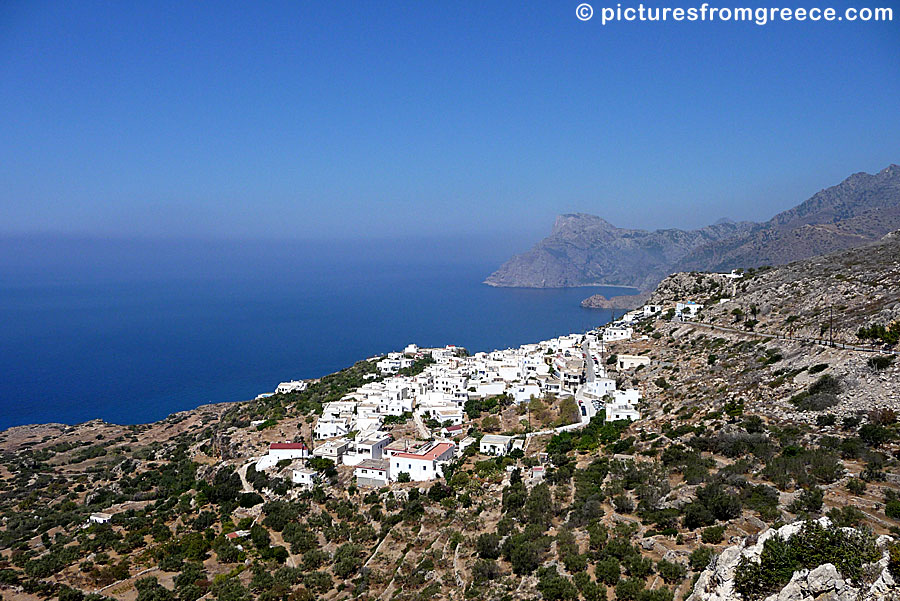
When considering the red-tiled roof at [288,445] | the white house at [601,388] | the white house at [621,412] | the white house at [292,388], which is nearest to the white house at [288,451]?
the red-tiled roof at [288,445]

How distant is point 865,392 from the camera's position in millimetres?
18000

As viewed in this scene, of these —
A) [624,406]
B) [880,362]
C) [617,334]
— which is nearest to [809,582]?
[880,362]

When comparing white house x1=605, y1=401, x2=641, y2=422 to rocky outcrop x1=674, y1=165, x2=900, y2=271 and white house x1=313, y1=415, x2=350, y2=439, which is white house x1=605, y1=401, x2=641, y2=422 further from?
rocky outcrop x1=674, y1=165, x2=900, y2=271

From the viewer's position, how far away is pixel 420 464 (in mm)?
23859

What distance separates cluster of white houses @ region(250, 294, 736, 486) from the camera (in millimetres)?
24859

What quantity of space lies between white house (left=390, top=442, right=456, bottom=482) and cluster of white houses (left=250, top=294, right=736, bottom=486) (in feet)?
0.15

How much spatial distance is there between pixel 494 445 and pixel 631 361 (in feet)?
46.6

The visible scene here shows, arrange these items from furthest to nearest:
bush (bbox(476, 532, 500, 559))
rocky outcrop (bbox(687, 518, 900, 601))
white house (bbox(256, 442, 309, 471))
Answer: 1. white house (bbox(256, 442, 309, 471))
2. bush (bbox(476, 532, 500, 559))
3. rocky outcrop (bbox(687, 518, 900, 601))

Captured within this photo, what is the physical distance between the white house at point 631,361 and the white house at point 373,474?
18.3 metres

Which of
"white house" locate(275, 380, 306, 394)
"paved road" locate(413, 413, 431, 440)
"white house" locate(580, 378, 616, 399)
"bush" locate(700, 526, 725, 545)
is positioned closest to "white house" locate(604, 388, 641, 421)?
"white house" locate(580, 378, 616, 399)

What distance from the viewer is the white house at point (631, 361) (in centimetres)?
3412

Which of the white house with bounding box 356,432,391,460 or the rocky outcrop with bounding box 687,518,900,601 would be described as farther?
the white house with bounding box 356,432,391,460

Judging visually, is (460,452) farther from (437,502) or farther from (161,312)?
(161,312)

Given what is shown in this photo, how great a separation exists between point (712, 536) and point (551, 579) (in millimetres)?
3902
